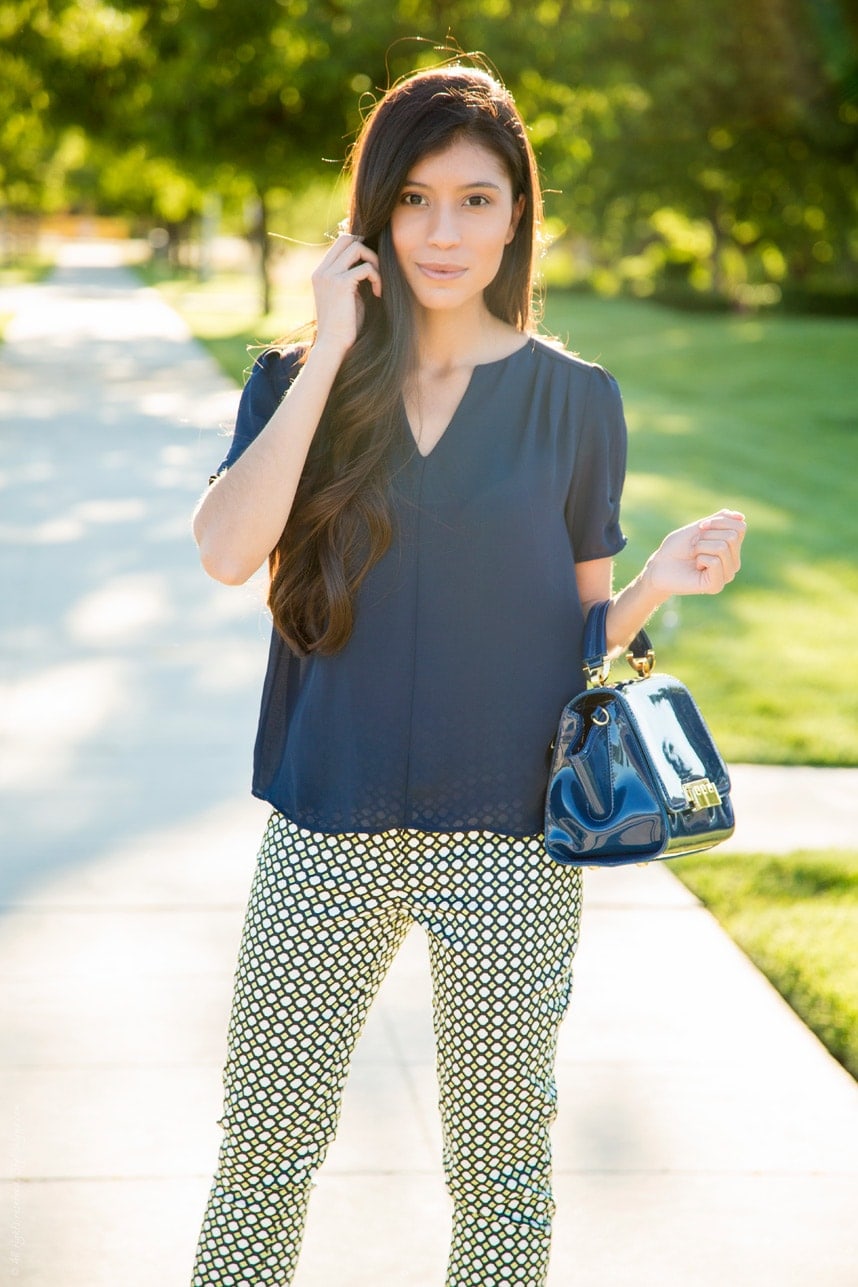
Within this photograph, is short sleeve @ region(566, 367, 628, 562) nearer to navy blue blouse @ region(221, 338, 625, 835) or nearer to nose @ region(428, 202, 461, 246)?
navy blue blouse @ region(221, 338, 625, 835)

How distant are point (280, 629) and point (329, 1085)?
0.62 metres

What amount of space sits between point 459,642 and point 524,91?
84.7ft

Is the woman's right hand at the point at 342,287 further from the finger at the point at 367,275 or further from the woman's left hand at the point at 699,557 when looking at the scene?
the woman's left hand at the point at 699,557

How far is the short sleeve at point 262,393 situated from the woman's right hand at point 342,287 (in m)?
0.09

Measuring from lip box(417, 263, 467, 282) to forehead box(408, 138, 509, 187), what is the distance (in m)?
0.11

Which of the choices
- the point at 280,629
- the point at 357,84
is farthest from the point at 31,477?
the point at 357,84

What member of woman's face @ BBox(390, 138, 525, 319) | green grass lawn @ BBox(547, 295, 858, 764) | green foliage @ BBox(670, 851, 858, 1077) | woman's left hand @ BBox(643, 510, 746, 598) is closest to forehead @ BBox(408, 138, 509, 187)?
woman's face @ BBox(390, 138, 525, 319)

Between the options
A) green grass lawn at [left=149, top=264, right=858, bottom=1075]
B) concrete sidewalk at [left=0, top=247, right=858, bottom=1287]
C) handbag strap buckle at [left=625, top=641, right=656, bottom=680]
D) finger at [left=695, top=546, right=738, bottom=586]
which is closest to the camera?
finger at [left=695, top=546, right=738, bottom=586]

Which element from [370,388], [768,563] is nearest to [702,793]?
[370,388]

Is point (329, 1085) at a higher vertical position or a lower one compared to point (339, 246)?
lower

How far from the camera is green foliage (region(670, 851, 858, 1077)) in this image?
385cm

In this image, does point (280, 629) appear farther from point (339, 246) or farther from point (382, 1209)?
point (382, 1209)

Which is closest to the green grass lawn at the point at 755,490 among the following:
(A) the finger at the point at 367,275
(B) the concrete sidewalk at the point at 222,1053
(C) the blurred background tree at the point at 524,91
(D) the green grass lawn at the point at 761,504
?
(D) the green grass lawn at the point at 761,504

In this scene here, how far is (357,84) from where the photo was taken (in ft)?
83.8
